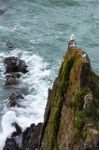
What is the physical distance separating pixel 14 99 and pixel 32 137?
39.9 ft

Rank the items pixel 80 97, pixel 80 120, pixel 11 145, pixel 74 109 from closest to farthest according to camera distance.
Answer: pixel 80 120, pixel 80 97, pixel 74 109, pixel 11 145

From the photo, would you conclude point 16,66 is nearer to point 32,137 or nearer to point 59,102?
point 32,137

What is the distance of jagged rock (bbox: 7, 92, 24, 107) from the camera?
155 ft

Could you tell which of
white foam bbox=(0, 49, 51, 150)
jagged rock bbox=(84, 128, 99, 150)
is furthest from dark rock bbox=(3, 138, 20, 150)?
jagged rock bbox=(84, 128, 99, 150)

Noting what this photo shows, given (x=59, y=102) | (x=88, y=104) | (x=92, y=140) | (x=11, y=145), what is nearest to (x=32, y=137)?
(x=11, y=145)

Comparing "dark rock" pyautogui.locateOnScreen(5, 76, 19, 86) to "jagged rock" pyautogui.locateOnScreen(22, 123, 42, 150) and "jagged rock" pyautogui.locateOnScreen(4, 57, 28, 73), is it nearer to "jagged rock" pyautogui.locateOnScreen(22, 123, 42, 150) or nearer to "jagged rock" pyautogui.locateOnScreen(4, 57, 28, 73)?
"jagged rock" pyautogui.locateOnScreen(4, 57, 28, 73)

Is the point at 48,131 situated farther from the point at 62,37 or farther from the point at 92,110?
the point at 62,37

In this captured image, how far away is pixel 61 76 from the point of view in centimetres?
2836

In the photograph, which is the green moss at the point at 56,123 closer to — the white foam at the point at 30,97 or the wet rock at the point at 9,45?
the white foam at the point at 30,97

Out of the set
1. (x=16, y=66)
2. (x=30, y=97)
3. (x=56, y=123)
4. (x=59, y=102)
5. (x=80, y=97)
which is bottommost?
(x=30, y=97)

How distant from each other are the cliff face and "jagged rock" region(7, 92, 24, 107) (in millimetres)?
16600

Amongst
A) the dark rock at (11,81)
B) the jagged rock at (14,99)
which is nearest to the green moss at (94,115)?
the jagged rock at (14,99)

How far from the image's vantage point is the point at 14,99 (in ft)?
157

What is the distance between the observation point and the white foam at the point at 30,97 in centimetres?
4316
